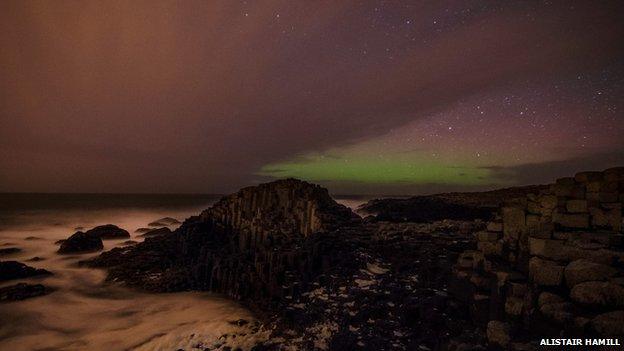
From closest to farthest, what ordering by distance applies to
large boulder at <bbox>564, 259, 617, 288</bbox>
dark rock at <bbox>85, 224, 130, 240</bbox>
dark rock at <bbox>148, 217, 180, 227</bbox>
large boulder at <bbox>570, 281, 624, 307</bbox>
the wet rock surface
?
large boulder at <bbox>570, 281, 624, 307</bbox>, large boulder at <bbox>564, 259, 617, 288</bbox>, the wet rock surface, dark rock at <bbox>85, 224, 130, 240</bbox>, dark rock at <bbox>148, 217, 180, 227</bbox>

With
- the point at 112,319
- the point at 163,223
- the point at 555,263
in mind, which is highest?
the point at 555,263

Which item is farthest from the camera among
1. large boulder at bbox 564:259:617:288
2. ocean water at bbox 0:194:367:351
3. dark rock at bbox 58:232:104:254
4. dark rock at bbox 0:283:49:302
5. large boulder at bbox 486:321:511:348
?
dark rock at bbox 58:232:104:254

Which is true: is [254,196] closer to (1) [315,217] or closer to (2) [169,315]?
(1) [315,217]

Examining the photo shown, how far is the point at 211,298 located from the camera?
10828 millimetres

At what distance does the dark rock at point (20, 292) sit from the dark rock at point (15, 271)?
2.06m

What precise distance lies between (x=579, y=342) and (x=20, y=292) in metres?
17.8

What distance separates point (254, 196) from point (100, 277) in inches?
338

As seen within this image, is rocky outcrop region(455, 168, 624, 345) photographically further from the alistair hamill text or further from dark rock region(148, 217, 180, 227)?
dark rock region(148, 217, 180, 227)

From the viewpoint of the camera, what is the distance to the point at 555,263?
4.83 m

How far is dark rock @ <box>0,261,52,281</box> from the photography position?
13.7 meters

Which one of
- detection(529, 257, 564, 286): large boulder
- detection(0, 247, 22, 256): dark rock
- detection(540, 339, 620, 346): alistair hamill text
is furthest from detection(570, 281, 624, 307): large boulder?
detection(0, 247, 22, 256): dark rock

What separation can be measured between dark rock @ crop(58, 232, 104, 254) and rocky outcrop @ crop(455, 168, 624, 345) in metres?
23.0

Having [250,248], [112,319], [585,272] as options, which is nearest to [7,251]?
[112,319]

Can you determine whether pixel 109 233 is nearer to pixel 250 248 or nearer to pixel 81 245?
pixel 81 245
